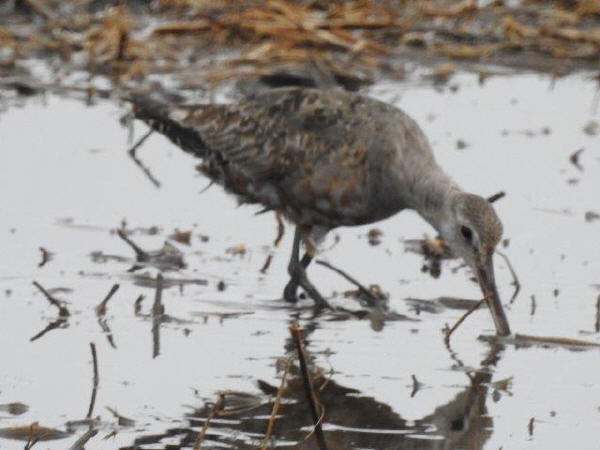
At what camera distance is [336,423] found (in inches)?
240

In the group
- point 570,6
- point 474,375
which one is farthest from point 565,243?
point 570,6

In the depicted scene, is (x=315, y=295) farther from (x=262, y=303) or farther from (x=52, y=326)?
(x=52, y=326)

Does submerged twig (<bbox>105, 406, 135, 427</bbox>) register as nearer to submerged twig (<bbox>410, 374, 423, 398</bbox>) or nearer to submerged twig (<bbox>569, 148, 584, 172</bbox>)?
Result: submerged twig (<bbox>410, 374, 423, 398</bbox>)

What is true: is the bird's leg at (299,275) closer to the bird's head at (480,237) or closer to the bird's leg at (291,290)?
the bird's leg at (291,290)

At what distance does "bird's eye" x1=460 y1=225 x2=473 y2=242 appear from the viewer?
738 cm

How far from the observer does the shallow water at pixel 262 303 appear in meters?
6.13

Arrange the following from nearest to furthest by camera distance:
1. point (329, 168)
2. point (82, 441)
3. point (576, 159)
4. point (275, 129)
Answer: point (82, 441), point (329, 168), point (275, 129), point (576, 159)

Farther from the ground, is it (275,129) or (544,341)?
(275,129)

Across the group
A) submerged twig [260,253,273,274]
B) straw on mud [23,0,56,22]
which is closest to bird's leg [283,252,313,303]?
submerged twig [260,253,273,274]

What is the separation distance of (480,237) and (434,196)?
46cm

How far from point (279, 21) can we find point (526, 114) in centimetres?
209

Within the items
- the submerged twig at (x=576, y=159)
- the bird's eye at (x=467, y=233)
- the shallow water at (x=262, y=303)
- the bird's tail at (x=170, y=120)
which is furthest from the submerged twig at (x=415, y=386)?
the submerged twig at (x=576, y=159)

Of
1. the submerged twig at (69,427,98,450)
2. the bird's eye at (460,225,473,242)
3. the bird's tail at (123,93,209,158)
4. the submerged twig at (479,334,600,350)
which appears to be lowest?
the submerged twig at (479,334,600,350)

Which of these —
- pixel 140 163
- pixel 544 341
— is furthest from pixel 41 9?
pixel 544 341
